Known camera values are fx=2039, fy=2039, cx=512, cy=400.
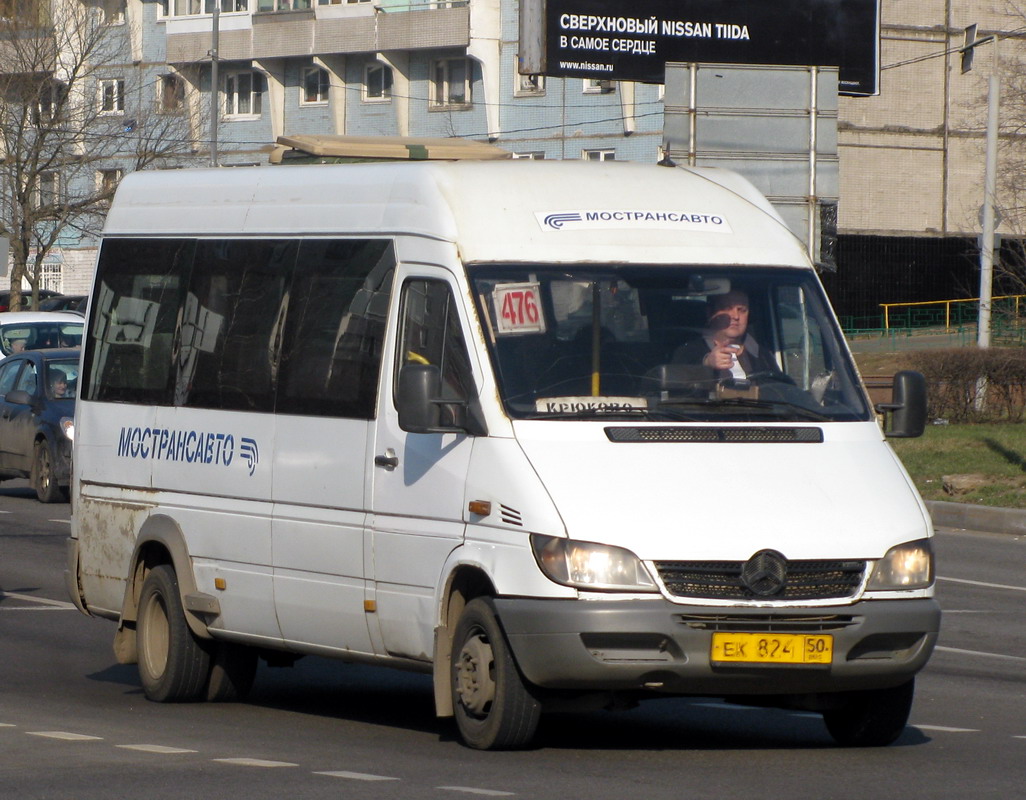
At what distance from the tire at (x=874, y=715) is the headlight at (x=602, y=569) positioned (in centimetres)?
129

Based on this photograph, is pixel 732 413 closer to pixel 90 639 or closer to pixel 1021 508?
pixel 90 639

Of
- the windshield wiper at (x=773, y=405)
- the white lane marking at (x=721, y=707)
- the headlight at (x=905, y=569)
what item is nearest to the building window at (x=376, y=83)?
the white lane marking at (x=721, y=707)

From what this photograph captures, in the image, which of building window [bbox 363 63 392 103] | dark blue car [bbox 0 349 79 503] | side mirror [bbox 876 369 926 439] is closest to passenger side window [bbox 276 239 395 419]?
side mirror [bbox 876 369 926 439]

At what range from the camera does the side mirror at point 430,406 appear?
7.88 metres

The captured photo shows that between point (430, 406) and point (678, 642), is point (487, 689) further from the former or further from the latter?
point (430, 406)

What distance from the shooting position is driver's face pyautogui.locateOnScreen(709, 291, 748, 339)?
8.41 m

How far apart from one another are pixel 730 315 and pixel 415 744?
2.20 m

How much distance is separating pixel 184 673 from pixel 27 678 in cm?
130

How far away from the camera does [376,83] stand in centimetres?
6344

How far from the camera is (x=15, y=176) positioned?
157ft

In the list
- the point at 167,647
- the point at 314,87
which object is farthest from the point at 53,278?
the point at 167,647

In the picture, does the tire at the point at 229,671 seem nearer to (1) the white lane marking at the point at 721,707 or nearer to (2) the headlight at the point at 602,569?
(1) the white lane marking at the point at 721,707

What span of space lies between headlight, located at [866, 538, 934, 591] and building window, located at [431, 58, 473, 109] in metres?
54.3

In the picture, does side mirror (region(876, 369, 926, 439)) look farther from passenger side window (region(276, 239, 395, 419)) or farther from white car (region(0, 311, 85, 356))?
white car (region(0, 311, 85, 356))
